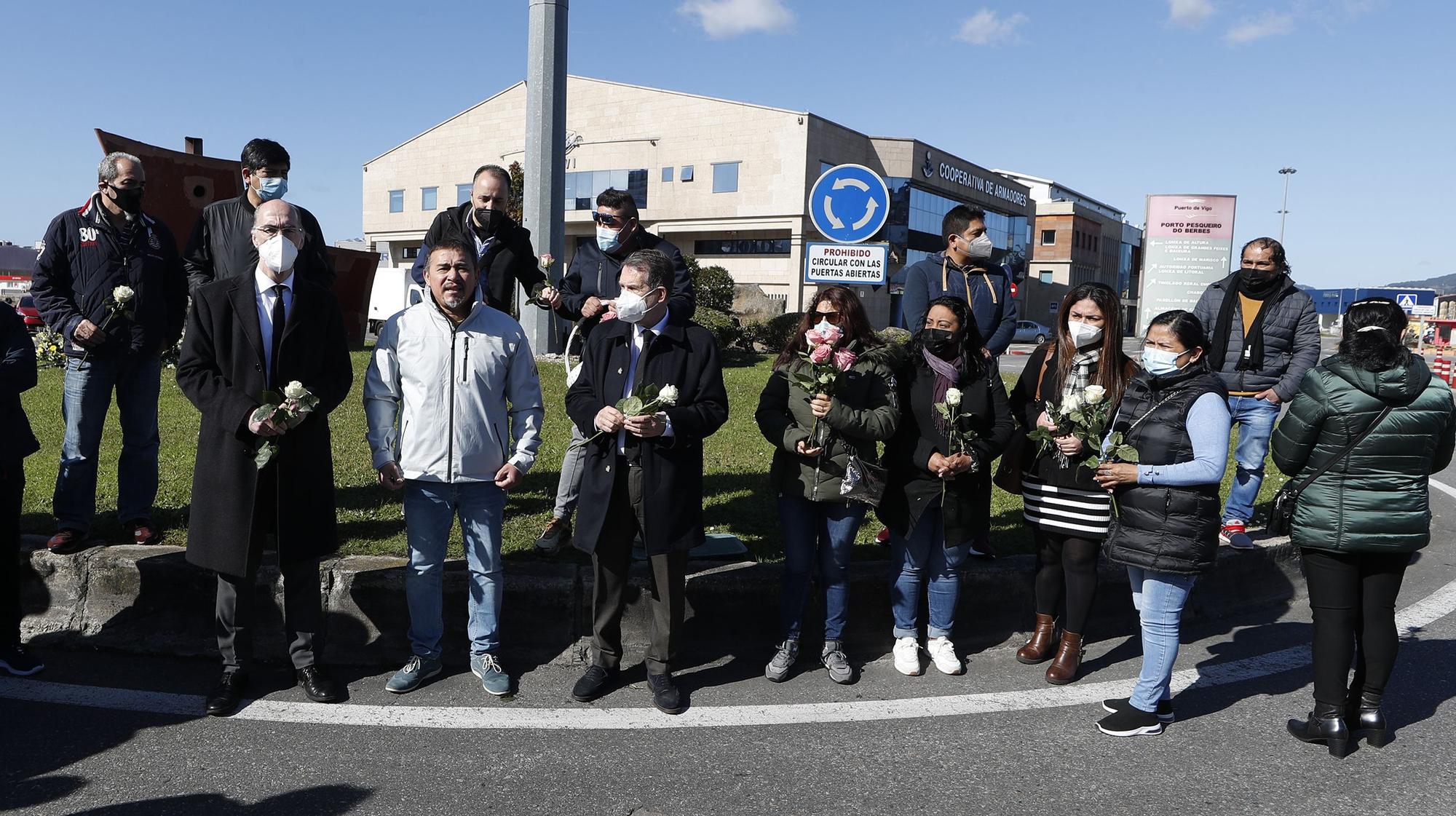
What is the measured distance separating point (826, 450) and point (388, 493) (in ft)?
12.0

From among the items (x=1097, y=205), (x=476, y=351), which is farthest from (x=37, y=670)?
(x=1097, y=205)

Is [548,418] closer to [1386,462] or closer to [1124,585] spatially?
[1124,585]

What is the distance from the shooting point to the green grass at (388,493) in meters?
5.77

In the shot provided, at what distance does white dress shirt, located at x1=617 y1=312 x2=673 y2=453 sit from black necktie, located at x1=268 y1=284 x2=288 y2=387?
145cm

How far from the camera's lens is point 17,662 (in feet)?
13.9

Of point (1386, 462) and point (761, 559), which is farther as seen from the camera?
point (761, 559)

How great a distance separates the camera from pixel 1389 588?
4.01 metres

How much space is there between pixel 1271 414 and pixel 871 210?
3.05 metres

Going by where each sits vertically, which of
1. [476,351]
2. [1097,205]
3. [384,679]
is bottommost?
[384,679]

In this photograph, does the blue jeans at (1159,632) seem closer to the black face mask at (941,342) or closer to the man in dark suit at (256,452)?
the black face mask at (941,342)

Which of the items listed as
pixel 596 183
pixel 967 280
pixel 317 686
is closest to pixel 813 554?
pixel 967 280

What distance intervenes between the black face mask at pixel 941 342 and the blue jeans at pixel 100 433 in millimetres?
4198

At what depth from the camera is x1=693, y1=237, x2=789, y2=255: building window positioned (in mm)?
50719

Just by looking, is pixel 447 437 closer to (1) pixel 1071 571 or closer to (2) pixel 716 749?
(2) pixel 716 749
